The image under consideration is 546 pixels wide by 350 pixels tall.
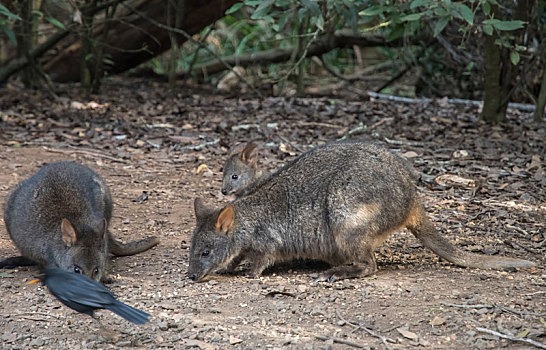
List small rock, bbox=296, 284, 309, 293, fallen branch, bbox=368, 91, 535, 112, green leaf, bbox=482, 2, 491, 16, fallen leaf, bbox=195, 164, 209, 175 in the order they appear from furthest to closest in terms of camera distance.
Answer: fallen branch, bbox=368, 91, 535, 112, fallen leaf, bbox=195, 164, 209, 175, green leaf, bbox=482, 2, 491, 16, small rock, bbox=296, 284, 309, 293

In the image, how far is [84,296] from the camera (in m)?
3.52

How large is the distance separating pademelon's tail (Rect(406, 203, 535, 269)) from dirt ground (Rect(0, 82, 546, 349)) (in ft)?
0.24

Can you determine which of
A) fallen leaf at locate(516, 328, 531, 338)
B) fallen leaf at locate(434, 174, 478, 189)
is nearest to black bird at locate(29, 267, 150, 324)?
fallen leaf at locate(516, 328, 531, 338)

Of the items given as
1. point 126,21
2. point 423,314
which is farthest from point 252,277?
point 126,21

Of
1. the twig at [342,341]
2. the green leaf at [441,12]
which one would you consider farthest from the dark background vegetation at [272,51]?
the twig at [342,341]

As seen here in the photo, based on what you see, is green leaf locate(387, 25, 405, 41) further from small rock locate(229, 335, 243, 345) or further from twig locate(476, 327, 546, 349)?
small rock locate(229, 335, 243, 345)

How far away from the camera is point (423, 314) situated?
3.88m

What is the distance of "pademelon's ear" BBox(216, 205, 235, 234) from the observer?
4781mm

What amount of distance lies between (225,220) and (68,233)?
3.49 ft

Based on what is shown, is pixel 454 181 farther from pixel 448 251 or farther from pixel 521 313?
pixel 521 313

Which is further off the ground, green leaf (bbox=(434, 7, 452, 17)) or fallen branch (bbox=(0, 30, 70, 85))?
green leaf (bbox=(434, 7, 452, 17))

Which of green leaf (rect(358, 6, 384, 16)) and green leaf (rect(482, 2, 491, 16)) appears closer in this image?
green leaf (rect(482, 2, 491, 16))

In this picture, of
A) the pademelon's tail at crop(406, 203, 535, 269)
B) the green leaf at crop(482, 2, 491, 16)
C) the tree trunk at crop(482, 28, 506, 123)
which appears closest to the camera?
the pademelon's tail at crop(406, 203, 535, 269)

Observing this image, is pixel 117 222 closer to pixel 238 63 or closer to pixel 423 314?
pixel 423 314
